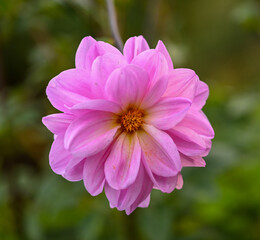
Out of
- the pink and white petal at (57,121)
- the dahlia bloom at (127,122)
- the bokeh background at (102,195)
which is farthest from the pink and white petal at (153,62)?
the bokeh background at (102,195)

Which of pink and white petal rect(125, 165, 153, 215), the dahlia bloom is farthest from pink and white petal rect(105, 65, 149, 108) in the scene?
pink and white petal rect(125, 165, 153, 215)

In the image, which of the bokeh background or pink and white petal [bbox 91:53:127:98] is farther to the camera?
the bokeh background

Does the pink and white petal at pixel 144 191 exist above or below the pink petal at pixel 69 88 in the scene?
below

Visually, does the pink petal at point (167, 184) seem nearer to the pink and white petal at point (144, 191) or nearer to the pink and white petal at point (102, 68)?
the pink and white petal at point (144, 191)

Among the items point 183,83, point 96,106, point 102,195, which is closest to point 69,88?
point 96,106

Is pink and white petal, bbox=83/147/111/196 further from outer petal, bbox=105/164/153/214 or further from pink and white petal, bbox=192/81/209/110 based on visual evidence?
pink and white petal, bbox=192/81/209/110

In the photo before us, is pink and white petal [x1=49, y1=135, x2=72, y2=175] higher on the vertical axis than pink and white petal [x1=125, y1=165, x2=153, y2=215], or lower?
higher
